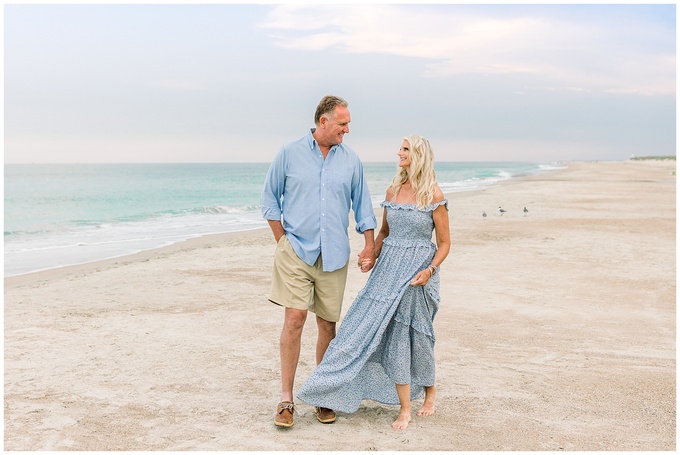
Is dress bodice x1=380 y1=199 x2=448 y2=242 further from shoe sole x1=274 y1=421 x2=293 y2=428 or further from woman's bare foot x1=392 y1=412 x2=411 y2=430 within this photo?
shoe sole x1=274 y1=421 x2=293 y2=428

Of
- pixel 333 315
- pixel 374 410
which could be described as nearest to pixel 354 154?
pixel 333 315

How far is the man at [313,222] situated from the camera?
4230mm

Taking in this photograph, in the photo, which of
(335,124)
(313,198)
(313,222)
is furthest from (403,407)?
(335,124)

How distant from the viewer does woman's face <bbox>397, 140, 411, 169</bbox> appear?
13.5 feet

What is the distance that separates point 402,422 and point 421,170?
154 centimetres

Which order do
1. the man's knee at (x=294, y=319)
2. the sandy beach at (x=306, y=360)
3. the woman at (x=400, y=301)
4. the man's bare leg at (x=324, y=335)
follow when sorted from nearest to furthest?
the sandy beach at (x=306, y=360)
the woman at (x=400, y=301)
the man's knee at (x=294, y=319)
the man's bare leg at (x=324, y=335)

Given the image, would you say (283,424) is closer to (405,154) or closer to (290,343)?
(290,343)

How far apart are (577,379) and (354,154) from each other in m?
2.42

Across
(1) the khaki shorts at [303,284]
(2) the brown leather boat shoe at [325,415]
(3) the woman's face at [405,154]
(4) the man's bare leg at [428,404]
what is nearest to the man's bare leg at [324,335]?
(1) the khaki shorts at [303,284]

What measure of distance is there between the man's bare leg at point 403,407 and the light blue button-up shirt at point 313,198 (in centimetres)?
86

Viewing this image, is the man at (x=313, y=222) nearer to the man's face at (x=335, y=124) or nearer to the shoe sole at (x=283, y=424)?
the man's face at (x=335, y=124)

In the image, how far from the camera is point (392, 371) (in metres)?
4.21

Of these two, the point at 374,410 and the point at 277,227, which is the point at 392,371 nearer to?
the point at 374,410

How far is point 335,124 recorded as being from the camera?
4.19m
